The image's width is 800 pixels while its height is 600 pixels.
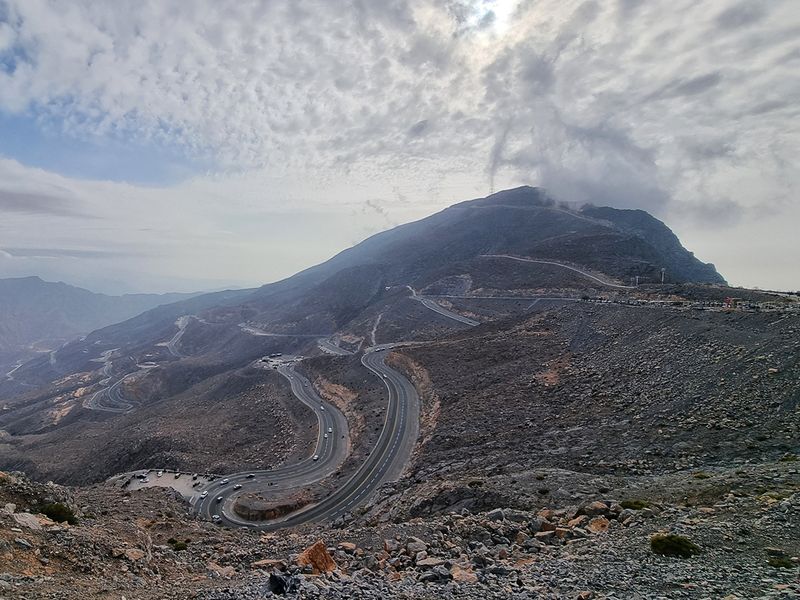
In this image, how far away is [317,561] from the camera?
17.2 m

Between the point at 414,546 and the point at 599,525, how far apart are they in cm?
778

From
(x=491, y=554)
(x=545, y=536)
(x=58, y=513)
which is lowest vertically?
(x=58, y=513)

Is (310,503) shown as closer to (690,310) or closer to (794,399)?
(794,399)

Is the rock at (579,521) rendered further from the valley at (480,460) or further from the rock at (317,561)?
the rock at (317,561)

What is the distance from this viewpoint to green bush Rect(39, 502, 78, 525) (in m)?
24.0

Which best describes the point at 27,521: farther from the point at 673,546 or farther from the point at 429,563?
the point at 673,546

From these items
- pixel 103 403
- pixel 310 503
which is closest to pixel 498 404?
pixel 310 503

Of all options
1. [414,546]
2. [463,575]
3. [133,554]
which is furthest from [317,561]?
[133,554]

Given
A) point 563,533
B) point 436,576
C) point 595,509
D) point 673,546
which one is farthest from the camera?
point 595,509

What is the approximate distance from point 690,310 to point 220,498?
186 ft

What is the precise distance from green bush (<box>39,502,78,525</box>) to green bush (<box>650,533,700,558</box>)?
26.9 m

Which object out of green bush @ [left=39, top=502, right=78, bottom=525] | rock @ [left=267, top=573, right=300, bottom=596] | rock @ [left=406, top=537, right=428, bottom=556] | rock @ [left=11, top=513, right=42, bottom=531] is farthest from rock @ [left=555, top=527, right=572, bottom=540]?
green bush @ [left=39, top=502, right=78, bottom=525]

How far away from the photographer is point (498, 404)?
4941cm

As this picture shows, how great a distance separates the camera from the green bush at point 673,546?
15.0m
